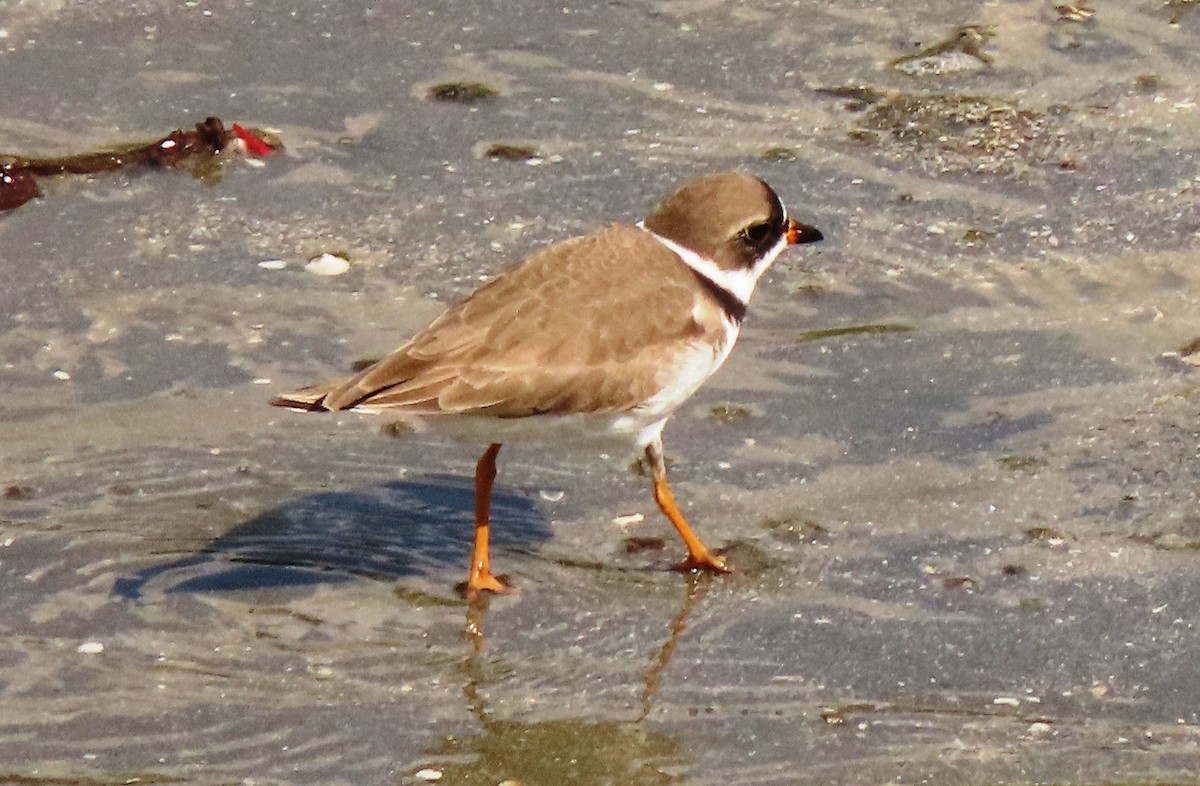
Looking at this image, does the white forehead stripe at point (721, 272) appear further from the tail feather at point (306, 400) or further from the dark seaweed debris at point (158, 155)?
the dark seaweed debris at point (158, 155)

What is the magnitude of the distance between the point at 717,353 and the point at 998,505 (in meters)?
0.88

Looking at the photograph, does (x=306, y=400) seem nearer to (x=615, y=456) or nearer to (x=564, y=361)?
(x=564, y=361)

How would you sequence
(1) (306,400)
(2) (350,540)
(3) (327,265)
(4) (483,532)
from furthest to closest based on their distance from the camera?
(3) (327,265) → (2) (350,540) → (4) (483,532) → (1) (306,400)

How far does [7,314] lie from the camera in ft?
19.4

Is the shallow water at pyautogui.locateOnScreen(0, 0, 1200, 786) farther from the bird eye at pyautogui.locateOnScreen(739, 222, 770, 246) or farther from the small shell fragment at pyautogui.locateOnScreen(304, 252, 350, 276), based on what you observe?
the bird eye at pyautogui.locateOnScreen(739, 222, 770, 246)

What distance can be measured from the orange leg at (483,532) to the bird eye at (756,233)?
95cm

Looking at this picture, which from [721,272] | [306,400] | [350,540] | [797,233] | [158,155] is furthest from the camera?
[158,155]

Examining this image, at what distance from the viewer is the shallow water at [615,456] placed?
4.24 m

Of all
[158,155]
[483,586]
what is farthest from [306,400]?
[158,155]

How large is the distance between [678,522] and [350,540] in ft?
2.93

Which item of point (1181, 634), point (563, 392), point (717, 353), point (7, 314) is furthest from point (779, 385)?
point (7, 314)

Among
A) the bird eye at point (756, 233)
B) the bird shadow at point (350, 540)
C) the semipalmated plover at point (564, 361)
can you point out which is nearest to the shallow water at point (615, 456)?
the bird shadow at point (350, 540)

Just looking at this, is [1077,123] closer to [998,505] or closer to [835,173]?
[835,173]

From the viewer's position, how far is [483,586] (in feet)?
15.9
